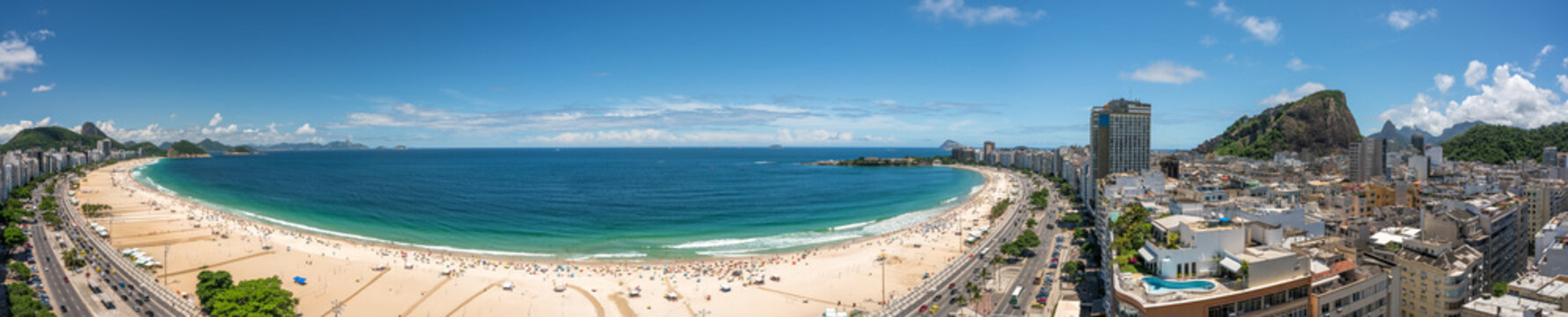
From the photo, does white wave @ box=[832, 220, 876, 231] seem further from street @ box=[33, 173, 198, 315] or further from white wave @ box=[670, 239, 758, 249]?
street @ box=[33, 173, 198, 315]

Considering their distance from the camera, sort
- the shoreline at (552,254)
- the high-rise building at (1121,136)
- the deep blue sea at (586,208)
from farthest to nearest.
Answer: the high-rise building at (1121,136) < the deep blue sea at (586,208) < the shoreline at (552,254)

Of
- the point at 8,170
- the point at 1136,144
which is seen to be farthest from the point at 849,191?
the point at 8,170

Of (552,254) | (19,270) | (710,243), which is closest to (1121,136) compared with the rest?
(710,243)

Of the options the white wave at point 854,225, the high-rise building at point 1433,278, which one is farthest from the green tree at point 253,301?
the high-rise building at point 1433,278

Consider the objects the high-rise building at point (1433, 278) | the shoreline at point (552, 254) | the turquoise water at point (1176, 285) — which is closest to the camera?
the turquoise water at point (1176, 285)

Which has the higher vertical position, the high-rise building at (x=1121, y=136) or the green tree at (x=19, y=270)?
the high-rise building at (x=1121, y=136)

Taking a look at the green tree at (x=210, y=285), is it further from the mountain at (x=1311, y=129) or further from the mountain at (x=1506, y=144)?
the mountain at (x=1311, y=129)
